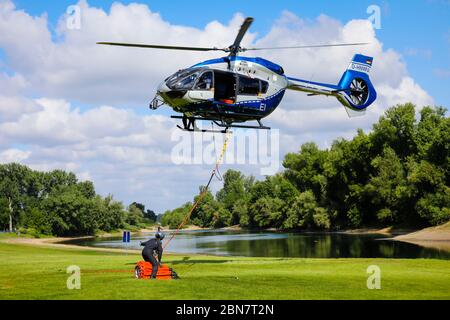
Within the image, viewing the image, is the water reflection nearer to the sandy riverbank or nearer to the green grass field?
the sandy riverbank

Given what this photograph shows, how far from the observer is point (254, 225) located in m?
154

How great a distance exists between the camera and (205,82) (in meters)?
25.2

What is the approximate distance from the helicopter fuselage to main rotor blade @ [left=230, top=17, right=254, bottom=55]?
21.9 inches

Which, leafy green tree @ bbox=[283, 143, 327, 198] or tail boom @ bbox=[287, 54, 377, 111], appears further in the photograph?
leafy green tree @ bbox=[283, 143, 327, 198]

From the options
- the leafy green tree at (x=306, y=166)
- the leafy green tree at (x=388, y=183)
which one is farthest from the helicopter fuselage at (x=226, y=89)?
the leafy green tree at (x=306, y=166)

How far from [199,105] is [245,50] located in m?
3.40

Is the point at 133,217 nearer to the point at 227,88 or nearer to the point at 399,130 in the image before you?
the point at 399,130

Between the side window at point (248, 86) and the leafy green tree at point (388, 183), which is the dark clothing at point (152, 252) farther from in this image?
the leafy green tree at point (388, 183)

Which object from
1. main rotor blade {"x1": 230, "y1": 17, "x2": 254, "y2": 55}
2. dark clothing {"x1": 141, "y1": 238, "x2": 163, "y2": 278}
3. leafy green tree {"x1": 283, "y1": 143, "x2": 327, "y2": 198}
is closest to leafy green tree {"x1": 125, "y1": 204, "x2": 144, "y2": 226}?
leafy green tree {"x1": 283, "y1": 143, "x2": 327, "y2": 198}

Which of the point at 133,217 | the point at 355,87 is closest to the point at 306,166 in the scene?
the point at 133,217

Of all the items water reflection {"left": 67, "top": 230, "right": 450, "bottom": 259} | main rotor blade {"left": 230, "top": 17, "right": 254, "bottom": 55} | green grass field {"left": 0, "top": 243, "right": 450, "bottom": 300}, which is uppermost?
main rotor blade {"left": 230, "top": 17, "right": 254, "bottom": 55}

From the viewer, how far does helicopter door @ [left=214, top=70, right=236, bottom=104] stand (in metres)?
25.7
